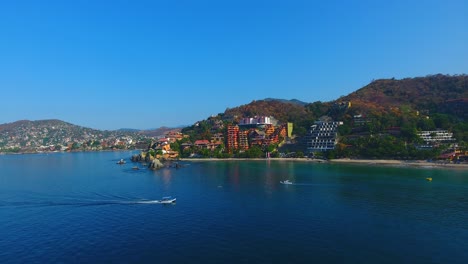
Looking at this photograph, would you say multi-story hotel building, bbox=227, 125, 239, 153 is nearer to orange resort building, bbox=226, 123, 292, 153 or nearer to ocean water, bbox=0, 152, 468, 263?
orange resort building, bbox=226, 123, 292, 153

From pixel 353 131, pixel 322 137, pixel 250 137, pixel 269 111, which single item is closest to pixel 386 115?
pixel 353 131

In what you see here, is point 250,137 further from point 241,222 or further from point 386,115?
point 241,222

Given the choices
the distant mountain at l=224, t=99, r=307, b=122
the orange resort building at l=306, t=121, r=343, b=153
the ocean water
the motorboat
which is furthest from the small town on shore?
the motorboat

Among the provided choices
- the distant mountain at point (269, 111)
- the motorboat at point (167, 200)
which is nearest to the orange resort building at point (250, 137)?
the distant mountain at point (269, 111)

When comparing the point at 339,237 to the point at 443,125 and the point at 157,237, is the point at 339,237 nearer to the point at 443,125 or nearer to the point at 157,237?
the point at 157,237

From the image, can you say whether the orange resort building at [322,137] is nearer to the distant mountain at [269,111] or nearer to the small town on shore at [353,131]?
the small town on shore at [353,131]

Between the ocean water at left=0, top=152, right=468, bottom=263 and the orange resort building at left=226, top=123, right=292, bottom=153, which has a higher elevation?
the orange resort building at left=226, top=123, right=292, bottom=153

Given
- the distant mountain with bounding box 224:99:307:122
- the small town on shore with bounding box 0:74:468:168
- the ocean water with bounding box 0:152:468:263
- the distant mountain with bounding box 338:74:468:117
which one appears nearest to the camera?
the ocean water with bounding box 0:152:468:263
